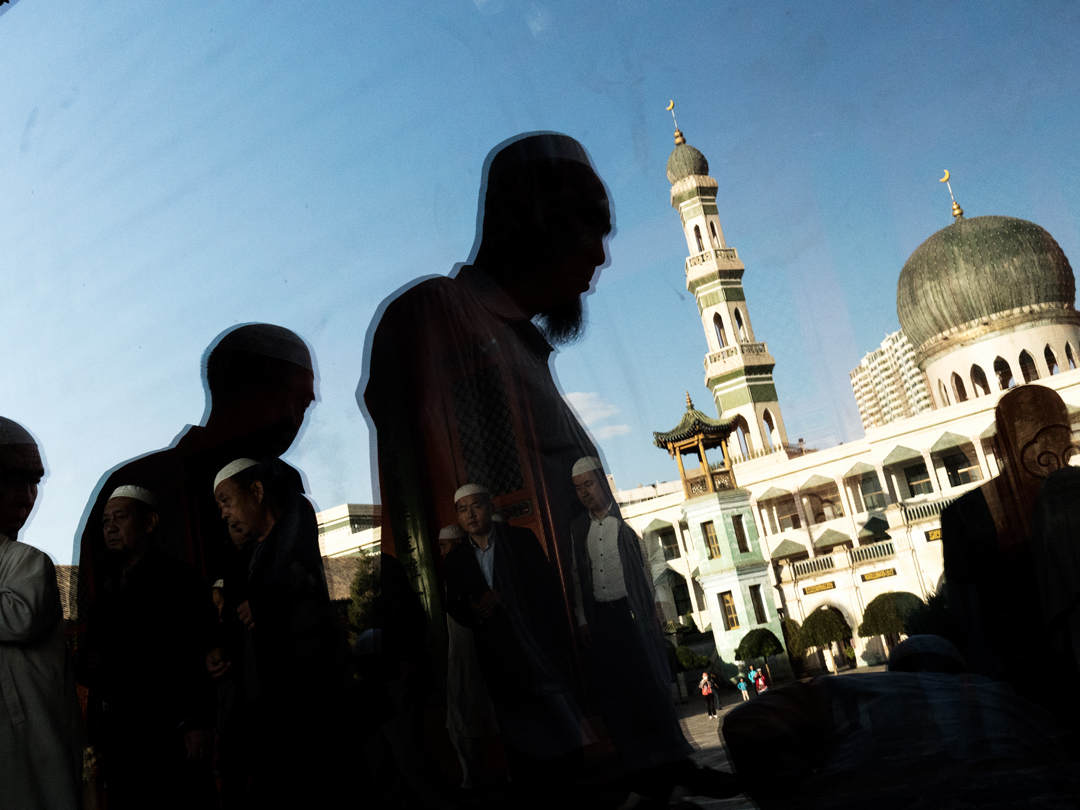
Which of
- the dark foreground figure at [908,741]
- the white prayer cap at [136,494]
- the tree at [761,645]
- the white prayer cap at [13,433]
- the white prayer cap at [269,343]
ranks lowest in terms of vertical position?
the dark foreground figure at [908,741]

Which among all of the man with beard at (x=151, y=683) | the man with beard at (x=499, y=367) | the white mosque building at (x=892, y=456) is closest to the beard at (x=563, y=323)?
the man with beard at (x=499, y=367)

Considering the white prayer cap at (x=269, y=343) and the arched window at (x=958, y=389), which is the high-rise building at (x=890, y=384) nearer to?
the arched window at (x=958, y=389)

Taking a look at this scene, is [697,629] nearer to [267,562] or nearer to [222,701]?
[267,562]

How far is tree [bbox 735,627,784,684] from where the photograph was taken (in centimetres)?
103

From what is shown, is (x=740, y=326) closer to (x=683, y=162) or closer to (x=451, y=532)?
(x=683, y=162)

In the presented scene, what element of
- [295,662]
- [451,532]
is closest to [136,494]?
[295,662]

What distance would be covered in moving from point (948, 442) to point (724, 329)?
32 cm

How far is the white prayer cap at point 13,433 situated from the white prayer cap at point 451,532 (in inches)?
46.4

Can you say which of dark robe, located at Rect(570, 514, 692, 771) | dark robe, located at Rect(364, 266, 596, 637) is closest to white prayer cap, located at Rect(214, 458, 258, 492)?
dark robe, located at Rect(364, 266, 596, 637)

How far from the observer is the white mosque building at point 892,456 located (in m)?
0.95

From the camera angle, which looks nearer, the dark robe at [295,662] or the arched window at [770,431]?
the arched window at [770,431]

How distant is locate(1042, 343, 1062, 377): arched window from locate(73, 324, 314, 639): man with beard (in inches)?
57.8

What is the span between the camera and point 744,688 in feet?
3.56

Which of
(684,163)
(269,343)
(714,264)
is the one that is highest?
(269,343)
